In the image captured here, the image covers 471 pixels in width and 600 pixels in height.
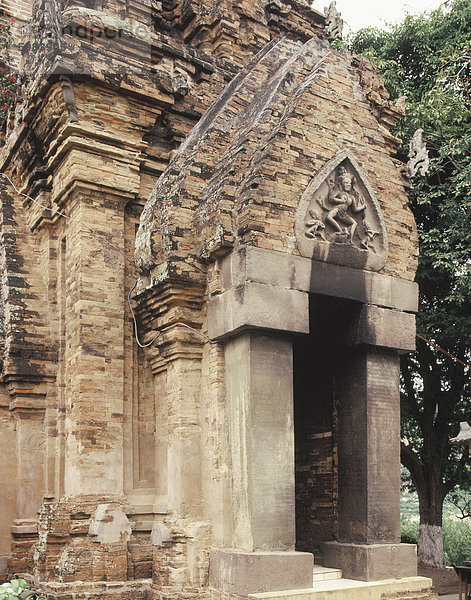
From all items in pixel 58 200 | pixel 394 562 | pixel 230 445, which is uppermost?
pixel 58 200

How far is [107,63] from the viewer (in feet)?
28.1

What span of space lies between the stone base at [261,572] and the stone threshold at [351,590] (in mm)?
100

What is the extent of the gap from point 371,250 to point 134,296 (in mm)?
2763

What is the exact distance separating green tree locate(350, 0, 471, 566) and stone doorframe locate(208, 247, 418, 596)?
17.1 ft

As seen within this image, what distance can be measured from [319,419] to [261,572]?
241 centimetres

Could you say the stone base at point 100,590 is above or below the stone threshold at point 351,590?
below

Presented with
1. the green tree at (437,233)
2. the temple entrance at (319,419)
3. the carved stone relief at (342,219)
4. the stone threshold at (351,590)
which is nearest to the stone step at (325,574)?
the stone threshold at (351,590)

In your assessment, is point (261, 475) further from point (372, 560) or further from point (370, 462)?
point (372, 560)

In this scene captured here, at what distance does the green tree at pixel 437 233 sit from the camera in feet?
43.1

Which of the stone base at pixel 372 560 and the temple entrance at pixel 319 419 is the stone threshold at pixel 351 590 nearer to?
the stone base at pixel 372 560

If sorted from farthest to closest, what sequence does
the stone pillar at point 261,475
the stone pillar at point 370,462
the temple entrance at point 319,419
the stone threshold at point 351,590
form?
the temple entrance at point 319,419, the stone pillar at point 370,462, the stone pillar at point 261,475, the stone threshold at point 351,590

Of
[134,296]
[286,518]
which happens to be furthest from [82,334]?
[286,518]

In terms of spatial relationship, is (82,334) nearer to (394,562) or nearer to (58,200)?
(58,200)

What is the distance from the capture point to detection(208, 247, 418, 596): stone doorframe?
681 cm
